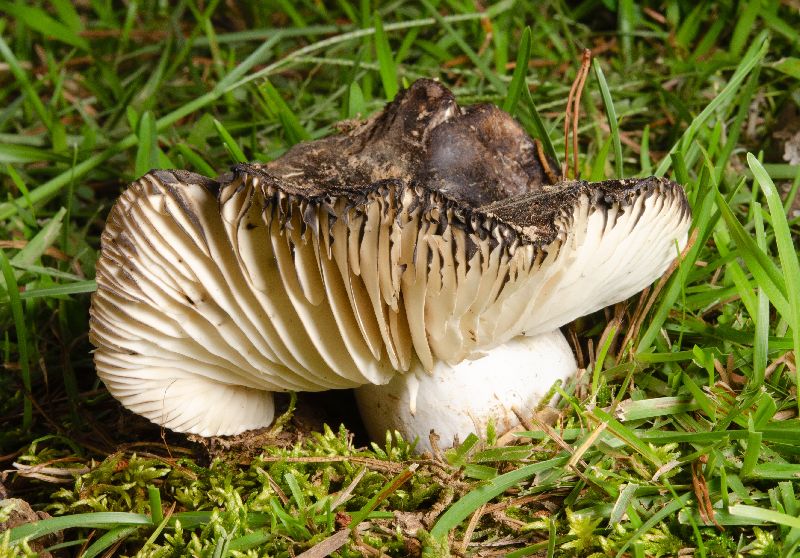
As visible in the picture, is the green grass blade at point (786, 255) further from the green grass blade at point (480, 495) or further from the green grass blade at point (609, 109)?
the green grass blade at point (480, 495)

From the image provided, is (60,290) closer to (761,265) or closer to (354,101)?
(354,101)

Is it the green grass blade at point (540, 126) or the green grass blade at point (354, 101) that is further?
the green grass blade at point (354, 101)

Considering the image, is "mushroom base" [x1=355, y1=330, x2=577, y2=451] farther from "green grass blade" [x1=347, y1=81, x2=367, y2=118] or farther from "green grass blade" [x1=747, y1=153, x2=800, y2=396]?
"green grass blade" [x1=347, y1=81, x2=367, y2=118]

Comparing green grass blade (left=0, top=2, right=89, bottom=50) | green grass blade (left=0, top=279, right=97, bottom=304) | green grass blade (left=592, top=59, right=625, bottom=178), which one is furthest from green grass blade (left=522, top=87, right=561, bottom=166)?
green grass blade (left=0, top=2, right=89, bottom=50)

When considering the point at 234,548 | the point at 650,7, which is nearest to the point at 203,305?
the point at 234,548

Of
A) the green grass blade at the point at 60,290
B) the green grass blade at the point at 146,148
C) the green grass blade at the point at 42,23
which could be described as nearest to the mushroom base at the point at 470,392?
the green grass blade at the point at 60,290

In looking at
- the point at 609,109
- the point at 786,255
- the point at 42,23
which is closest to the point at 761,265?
the point at 786,255
